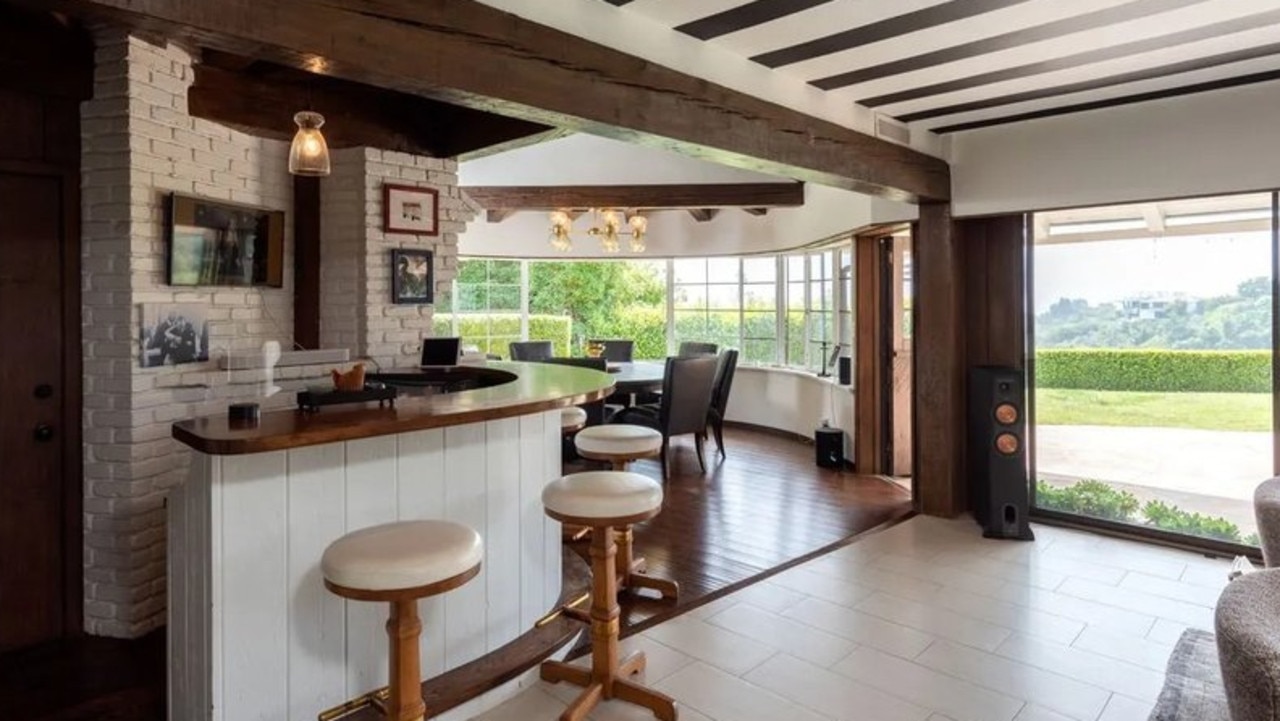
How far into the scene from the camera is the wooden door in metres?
2.79

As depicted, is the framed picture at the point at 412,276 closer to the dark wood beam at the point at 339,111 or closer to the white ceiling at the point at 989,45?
the dark wood beam at the point at 339,111

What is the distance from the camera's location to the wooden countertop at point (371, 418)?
1847 mm

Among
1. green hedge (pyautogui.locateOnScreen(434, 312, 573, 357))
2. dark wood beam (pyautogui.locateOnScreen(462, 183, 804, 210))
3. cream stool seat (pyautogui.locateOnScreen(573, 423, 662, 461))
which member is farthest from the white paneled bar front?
green hedge (pyautogui.locateOnScreen(434, 312, 573, 357))

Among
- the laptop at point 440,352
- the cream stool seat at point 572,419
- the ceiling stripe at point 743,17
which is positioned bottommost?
the cream stool seat at point 572,419

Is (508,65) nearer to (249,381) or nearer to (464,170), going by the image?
(249,381)

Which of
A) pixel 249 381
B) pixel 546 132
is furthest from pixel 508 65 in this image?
pixel 249 381

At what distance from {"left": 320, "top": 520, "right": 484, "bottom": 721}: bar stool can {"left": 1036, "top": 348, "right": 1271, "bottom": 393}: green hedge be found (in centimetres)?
403

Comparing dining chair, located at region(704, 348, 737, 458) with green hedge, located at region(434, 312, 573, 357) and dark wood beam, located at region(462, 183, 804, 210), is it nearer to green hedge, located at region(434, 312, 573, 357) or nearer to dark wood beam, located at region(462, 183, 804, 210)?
dark wood beam, located at region(462, 183, 804, 210)

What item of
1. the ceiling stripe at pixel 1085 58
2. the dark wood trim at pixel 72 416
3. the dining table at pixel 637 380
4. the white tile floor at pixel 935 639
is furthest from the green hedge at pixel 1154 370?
the dark wood trim at pixel 72 416

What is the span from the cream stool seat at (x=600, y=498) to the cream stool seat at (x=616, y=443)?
0.79 m

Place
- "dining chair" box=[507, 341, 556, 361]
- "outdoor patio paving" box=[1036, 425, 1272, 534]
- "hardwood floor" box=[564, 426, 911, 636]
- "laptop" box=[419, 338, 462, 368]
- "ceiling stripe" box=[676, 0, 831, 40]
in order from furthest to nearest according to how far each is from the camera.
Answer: "dining chair" box=[507, 341, 556, 361] < "laptop" box=[419, 338, 462, 368] < "outdoor patio paving" box=[1036, 425, 1272, 534] < "hardwood floor" box=[564, 426, 911, 636] < "ceiling stripe" box=[676, 0, 831, 40]

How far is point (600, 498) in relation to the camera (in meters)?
2.34

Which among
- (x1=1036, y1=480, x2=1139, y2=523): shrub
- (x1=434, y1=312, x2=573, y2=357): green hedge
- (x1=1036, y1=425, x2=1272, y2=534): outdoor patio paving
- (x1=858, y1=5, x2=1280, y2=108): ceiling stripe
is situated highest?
(x1=858, y1=5, x2=1280, y2=108): ceiling stripe

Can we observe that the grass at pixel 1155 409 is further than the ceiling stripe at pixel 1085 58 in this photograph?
Yes
